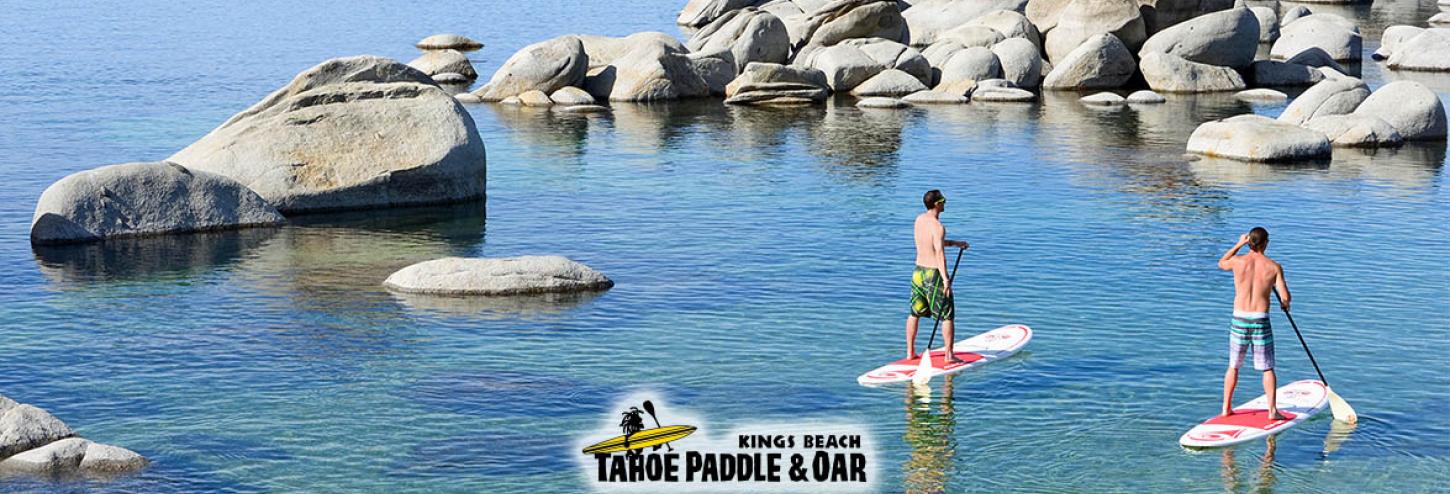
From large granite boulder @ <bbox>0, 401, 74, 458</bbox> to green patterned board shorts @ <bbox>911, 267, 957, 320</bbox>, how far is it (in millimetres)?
8860

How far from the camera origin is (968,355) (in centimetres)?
2070

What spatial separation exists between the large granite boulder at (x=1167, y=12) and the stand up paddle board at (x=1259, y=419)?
112 feet

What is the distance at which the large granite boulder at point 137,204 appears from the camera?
27875 mm

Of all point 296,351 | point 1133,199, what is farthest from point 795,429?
point 1133,199

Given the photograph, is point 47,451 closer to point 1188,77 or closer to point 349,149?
point 349,149

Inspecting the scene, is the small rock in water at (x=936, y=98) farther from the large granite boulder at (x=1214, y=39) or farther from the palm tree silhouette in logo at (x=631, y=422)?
the palm tree silhouette in logo at (x=631, y=422)

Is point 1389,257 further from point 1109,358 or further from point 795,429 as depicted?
point 795,429

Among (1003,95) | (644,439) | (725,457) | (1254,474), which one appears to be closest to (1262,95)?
(1003,95)

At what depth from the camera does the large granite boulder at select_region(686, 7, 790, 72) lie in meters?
51.2

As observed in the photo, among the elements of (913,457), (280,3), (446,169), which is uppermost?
(280,3)

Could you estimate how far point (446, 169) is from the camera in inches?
1235

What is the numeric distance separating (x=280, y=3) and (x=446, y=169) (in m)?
58.6

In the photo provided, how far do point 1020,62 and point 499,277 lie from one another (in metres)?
28.8

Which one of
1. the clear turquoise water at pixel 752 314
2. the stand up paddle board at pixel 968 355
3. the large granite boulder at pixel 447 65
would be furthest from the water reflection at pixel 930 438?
the large granite boulder at pixel 447 65
